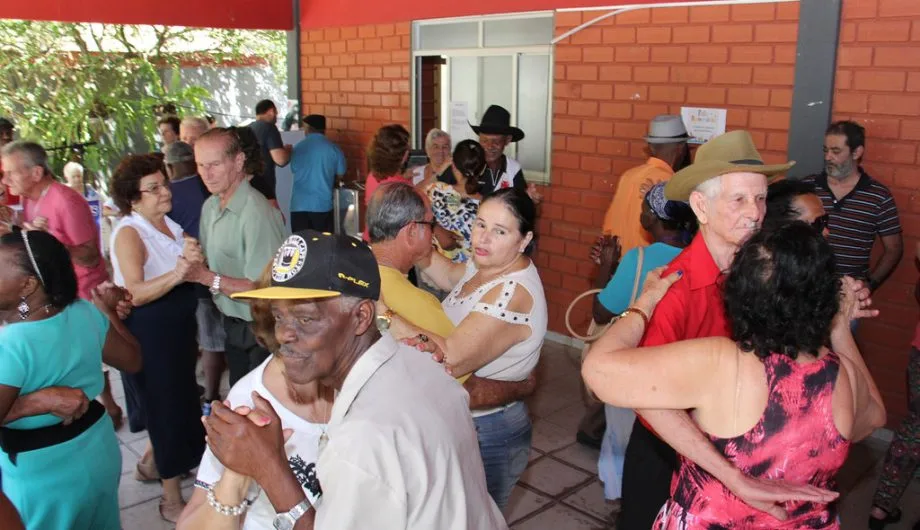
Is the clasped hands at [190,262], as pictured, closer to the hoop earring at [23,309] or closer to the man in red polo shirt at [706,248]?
the hoop earring at [23,309]

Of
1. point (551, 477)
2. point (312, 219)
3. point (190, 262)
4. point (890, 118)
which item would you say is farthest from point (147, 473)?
point (890, 118)

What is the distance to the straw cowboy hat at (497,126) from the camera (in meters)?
6.23

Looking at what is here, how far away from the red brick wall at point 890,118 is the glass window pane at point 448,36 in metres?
3.61

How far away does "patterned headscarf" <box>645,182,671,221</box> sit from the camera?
3.40 m

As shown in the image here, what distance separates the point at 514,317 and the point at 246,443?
153cm

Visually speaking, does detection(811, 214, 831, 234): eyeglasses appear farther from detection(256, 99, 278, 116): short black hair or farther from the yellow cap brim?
detection(256, 99, 278, 116): short black hair

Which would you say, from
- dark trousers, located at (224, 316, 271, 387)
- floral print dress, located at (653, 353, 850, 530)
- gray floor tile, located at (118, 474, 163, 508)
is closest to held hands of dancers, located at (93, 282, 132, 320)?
dark trousers, located at (224, 316, 271, 387)

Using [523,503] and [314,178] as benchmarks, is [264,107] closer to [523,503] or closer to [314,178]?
[314,178]

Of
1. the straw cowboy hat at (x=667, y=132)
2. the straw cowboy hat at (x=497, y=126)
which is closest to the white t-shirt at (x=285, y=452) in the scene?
the straw cowboy hat at (x=667, y=132)

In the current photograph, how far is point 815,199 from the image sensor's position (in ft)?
10.6

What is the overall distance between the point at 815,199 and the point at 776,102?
100 inches

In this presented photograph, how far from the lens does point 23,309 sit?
2709 mm

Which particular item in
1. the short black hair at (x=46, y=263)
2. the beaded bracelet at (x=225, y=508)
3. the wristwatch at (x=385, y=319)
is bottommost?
A: the beaded bracelet at (x=225, y=508)

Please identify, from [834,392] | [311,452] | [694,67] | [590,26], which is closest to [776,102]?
[694,67]
